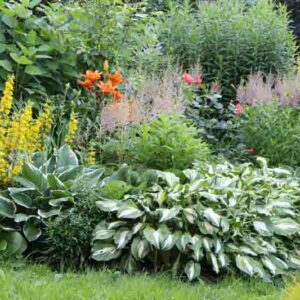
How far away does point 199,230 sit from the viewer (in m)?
4.56

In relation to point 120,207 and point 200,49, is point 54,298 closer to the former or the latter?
point 120,207

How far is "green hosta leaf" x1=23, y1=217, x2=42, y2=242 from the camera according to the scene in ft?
15.0

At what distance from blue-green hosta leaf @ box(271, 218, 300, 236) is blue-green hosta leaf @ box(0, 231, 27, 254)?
186cm

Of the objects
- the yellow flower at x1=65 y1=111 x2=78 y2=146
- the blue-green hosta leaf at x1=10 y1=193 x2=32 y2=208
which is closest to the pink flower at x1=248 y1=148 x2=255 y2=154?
the yellow flower at x1=65 y1=111 x2=78 y2=146

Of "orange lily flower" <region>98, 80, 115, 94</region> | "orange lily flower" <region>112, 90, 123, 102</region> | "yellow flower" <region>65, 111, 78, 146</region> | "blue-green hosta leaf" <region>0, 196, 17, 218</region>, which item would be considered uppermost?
"orange lily flower" <region>98, 80, 115, 94</region>

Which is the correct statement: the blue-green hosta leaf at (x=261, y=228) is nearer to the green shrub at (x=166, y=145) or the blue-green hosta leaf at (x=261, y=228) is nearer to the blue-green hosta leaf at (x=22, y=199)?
the green shrub at (x=166, y=145)

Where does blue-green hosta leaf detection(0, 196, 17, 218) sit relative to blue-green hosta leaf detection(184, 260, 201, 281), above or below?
above

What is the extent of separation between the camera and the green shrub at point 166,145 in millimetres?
5281

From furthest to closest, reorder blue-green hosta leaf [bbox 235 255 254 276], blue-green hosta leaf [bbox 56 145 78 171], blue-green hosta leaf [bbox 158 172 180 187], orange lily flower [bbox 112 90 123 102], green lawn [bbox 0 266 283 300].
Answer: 1. orange lily flower [bbox 112 90 123 102]
2. blue-green hosta leaf [bbox 56 145 78 171]
3. blue-green hosta leaf [bbox 158 172 180 187]
4. blue-green hosta leaf [bbox 235 255 254 276]
5. green lawn [bbox 0 266 283 300]

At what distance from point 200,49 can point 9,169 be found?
4.16 metres

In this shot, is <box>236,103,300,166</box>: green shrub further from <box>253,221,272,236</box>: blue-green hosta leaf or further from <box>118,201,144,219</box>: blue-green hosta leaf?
<box>118,201,144,219</box>: blue-green hosta leaf

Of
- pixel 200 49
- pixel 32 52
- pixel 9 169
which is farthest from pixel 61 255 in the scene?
pixel 200 49

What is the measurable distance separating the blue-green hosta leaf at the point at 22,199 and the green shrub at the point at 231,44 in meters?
3.96

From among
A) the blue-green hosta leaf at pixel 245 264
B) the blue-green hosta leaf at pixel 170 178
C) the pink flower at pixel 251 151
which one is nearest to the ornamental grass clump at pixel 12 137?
the blue-green hosta leaf at pixel 170 178
